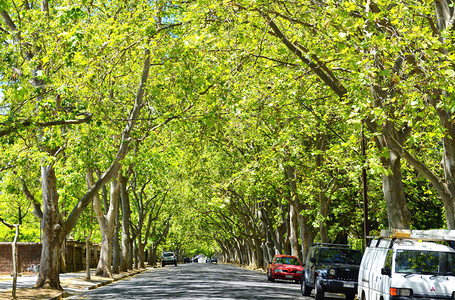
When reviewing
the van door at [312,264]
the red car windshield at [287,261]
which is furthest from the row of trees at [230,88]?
the van door at [312,264]

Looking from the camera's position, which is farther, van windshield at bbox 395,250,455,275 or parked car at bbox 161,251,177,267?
parked car at bbox 161,251,177,267

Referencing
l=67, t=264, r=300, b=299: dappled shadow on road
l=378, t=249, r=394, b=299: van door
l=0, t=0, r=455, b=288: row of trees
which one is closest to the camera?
l=378, t=249, r=394, b=299: van door

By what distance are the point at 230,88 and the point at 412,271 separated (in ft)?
20.9

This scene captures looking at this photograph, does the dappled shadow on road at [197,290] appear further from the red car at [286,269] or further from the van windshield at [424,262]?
the van windshield at [424,262]

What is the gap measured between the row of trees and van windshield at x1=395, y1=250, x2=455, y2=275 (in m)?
1.92

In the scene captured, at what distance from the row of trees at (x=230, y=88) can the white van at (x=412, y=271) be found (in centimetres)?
181

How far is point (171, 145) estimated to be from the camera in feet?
92.1

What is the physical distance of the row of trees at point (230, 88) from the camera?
1327cm

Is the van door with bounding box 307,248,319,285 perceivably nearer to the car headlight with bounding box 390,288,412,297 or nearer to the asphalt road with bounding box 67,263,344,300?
the asphalt road with bounding box 67,263,344,300

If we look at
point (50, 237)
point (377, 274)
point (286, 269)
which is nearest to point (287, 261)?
point (286, 269)

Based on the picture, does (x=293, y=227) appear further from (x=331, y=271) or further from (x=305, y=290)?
(x=331, y=271)

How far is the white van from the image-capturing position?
39.3 ft

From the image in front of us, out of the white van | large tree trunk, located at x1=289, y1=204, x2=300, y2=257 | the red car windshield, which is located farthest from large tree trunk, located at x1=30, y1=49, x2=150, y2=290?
the red car windshield

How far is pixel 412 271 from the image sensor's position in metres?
12.5
